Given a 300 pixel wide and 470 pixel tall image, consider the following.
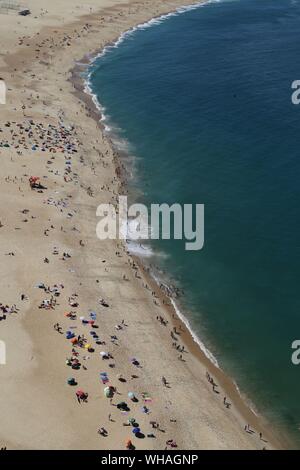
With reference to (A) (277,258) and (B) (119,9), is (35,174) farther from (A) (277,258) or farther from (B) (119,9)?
(B) (119,9)

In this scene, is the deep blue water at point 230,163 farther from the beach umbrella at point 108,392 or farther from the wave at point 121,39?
the beach umbrella at point 108,392

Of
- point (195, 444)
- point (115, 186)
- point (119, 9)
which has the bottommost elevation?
point (195, 444)

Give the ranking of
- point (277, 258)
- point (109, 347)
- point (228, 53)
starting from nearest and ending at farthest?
point (109, 347)
point (277, 258)
point (228, 53)

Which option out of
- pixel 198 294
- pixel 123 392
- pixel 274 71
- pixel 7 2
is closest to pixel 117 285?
pixel 198 294

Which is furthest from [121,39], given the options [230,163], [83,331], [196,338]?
[83,331]

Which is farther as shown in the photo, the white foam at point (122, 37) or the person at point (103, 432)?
the white foam at point (122, 37)

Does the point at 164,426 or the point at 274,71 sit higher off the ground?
the point at 274,71

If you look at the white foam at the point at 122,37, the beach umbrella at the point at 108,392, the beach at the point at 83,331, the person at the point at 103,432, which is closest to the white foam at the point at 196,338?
the beach at the point at 83,331

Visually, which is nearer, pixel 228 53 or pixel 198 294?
pixel 198 294
